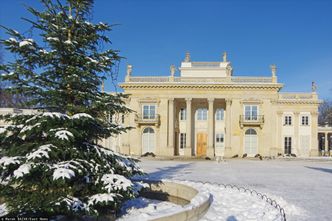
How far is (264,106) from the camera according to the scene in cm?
3294

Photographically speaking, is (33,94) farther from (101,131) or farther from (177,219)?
(177,219)

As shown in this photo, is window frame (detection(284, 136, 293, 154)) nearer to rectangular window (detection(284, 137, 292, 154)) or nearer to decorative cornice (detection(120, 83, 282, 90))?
Result: rectangular window (detection(284, 137, 292, 154))

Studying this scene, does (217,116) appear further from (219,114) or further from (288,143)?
(288,143)

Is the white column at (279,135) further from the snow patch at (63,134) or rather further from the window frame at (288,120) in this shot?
the snow patch at (63,134)

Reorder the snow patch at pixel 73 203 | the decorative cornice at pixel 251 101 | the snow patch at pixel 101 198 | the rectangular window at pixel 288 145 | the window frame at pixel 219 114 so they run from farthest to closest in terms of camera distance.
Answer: the window frame at pixel 219 114 → the rectangular window at pixel 288 145 → the decorative cornice at pixel 251 101 → the snow patch at pixel 101 198 → the snow patch at pixel 73 203

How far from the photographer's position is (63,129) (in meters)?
5.97

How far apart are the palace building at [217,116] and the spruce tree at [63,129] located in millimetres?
26177

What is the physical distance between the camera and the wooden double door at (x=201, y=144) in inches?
1369

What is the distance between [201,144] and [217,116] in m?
4.06

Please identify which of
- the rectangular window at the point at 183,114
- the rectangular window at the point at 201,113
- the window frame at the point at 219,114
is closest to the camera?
the window frame at the point at 219,114

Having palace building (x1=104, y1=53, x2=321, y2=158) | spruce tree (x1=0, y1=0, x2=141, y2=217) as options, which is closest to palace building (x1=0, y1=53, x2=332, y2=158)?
palace building (x1=104, y1=53, x2=321, y2=158)

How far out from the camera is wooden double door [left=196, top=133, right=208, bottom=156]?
34.8 meters

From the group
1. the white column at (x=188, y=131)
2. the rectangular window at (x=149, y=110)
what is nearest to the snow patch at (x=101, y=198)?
the white column at (x=188, y=131)

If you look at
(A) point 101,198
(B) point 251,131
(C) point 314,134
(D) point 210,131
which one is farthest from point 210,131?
(A) point 101,198
